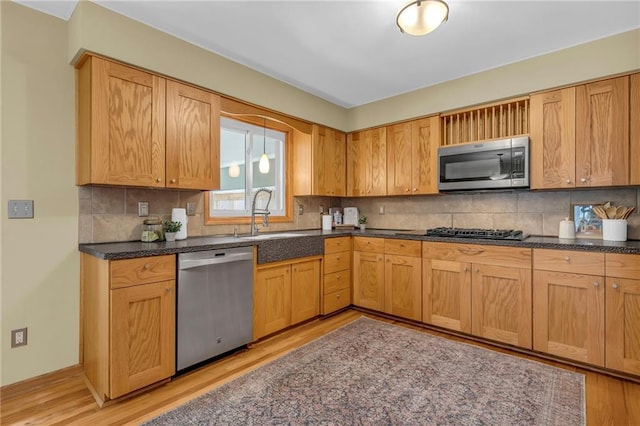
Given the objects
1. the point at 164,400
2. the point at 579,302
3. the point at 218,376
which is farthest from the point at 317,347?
the point at 579,302

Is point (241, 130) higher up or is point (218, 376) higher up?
point (241, 130)

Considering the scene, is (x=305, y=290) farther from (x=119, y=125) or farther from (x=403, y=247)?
(x=119, y=125)

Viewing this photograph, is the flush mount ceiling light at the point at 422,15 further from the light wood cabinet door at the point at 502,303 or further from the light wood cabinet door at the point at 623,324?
the light wood cabinet door at the point at 623,324

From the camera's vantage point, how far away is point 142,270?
2.08 m

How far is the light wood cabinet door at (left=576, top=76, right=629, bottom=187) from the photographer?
2.50 m

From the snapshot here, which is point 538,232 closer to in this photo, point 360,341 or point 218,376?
point 360,341

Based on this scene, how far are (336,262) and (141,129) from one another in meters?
2.33

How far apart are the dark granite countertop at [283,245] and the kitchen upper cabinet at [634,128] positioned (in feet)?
1.81

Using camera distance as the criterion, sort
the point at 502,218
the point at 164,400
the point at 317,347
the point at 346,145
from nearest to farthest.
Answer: the point at 164,400
the point at 317,347
the point at 502,218
the point at 346,145

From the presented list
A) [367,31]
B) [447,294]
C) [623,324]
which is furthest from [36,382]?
[623,324]

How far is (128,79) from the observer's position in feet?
7.55

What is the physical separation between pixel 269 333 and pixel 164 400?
1.06 m

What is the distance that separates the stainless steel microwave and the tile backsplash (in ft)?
1.26

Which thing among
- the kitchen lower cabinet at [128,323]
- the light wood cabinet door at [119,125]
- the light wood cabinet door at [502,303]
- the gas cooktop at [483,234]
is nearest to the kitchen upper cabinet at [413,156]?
the gas cooktop at [483,234]
